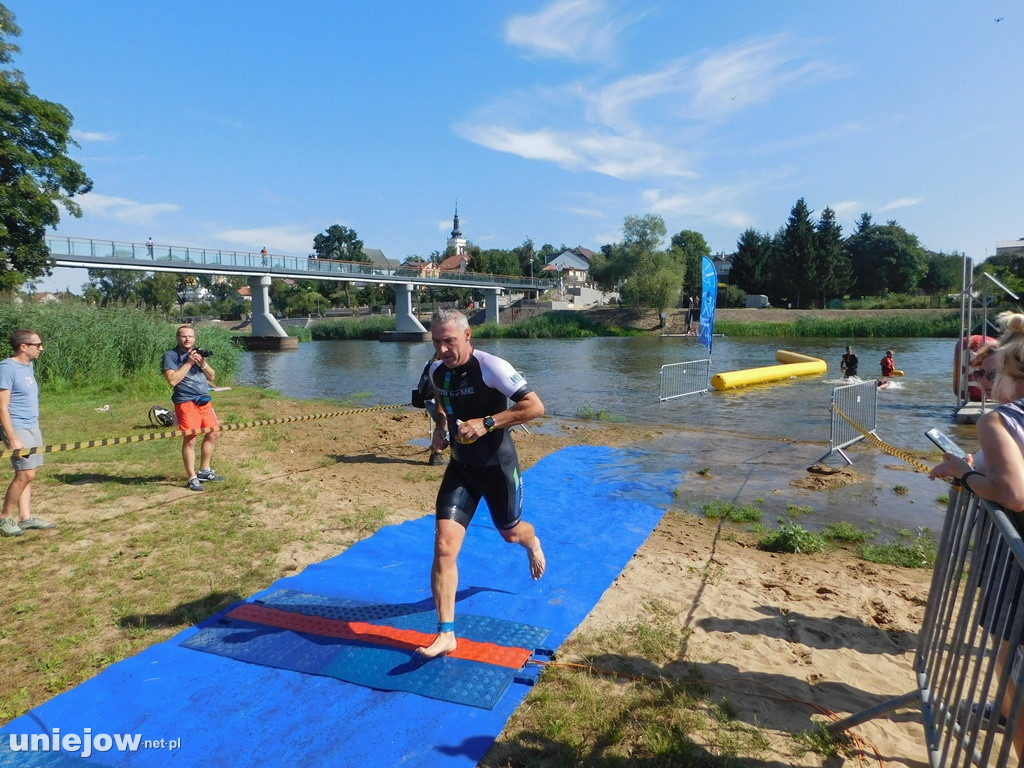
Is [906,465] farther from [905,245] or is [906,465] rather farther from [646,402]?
[905,245]

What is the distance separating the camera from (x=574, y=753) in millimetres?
3109

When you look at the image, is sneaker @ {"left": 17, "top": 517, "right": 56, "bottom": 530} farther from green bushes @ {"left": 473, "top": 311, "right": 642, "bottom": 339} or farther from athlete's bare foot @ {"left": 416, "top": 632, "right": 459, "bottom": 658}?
green bushes @ {"left": 473, "top": 311, "right": 642, "bottom": 339}

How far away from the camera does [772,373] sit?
24.6 metres

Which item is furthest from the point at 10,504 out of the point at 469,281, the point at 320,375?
the point at 469,281

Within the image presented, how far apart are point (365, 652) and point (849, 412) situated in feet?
32.9

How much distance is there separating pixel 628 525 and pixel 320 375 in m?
28.5

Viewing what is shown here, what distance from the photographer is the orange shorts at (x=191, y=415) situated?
758 centimetres

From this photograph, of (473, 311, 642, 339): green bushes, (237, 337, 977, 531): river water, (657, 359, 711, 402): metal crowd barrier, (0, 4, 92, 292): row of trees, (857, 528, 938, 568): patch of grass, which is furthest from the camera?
(473, 311, 642, 339): green bushes

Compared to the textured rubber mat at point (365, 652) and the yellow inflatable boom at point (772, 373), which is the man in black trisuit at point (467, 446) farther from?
the yellow inflatable boom at point (772, 373)

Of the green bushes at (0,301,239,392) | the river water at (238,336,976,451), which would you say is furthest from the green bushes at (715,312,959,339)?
the green bushes at (0,301,239,392)

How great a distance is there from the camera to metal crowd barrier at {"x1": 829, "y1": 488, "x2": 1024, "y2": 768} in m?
2.23

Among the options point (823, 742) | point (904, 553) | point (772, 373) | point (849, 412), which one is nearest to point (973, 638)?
point (823, 742)

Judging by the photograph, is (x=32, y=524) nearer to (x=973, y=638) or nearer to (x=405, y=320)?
(x=973, y=638)

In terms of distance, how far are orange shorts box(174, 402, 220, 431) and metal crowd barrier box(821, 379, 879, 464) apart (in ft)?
30.5
